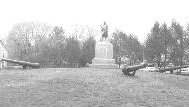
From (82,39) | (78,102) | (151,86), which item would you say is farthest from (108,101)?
(82,39)

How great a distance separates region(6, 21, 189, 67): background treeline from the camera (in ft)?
171

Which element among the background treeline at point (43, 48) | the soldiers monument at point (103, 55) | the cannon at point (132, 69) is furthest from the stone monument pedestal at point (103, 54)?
the background treeline at point (43, 48)

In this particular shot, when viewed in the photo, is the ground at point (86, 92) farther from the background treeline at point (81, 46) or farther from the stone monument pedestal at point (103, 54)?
the background treeline at point (81, 46)

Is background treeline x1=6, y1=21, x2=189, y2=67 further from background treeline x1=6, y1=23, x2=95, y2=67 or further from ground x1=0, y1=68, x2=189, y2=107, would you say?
ground x1=0, y1=68, x2=189, y2=107

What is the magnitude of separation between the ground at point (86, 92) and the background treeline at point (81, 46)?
107ft

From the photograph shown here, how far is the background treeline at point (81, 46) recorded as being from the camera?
52125mm

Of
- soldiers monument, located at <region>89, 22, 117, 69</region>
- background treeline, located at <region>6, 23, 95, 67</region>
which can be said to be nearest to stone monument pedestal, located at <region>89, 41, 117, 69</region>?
soldiers monument, located at <region>89, 22, 117, 69</region>

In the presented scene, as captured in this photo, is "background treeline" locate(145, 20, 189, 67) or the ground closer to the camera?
the ground

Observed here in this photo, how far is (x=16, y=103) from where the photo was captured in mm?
12945

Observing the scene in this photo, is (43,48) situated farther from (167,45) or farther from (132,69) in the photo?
(132,69)

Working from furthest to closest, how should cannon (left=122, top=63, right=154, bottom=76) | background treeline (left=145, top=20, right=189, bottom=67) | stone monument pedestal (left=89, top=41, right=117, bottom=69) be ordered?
background treeline (left=145, top=20, right=189, bottom=67) < stone monument pedestal (left=89, top=41, right=117, bottom=69) < cannon (left=122, top=63, right=154, bottom=76)

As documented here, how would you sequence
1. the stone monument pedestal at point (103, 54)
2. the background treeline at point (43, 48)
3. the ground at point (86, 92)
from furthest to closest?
1. the background treeline at point (43, 48)
2. the stone monument pedestal at point (103, 54)
3. the ground at point (86, 92)

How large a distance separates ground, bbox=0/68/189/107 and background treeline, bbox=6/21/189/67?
107 feet

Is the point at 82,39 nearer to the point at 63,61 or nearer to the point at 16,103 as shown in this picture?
the point at 63,61
